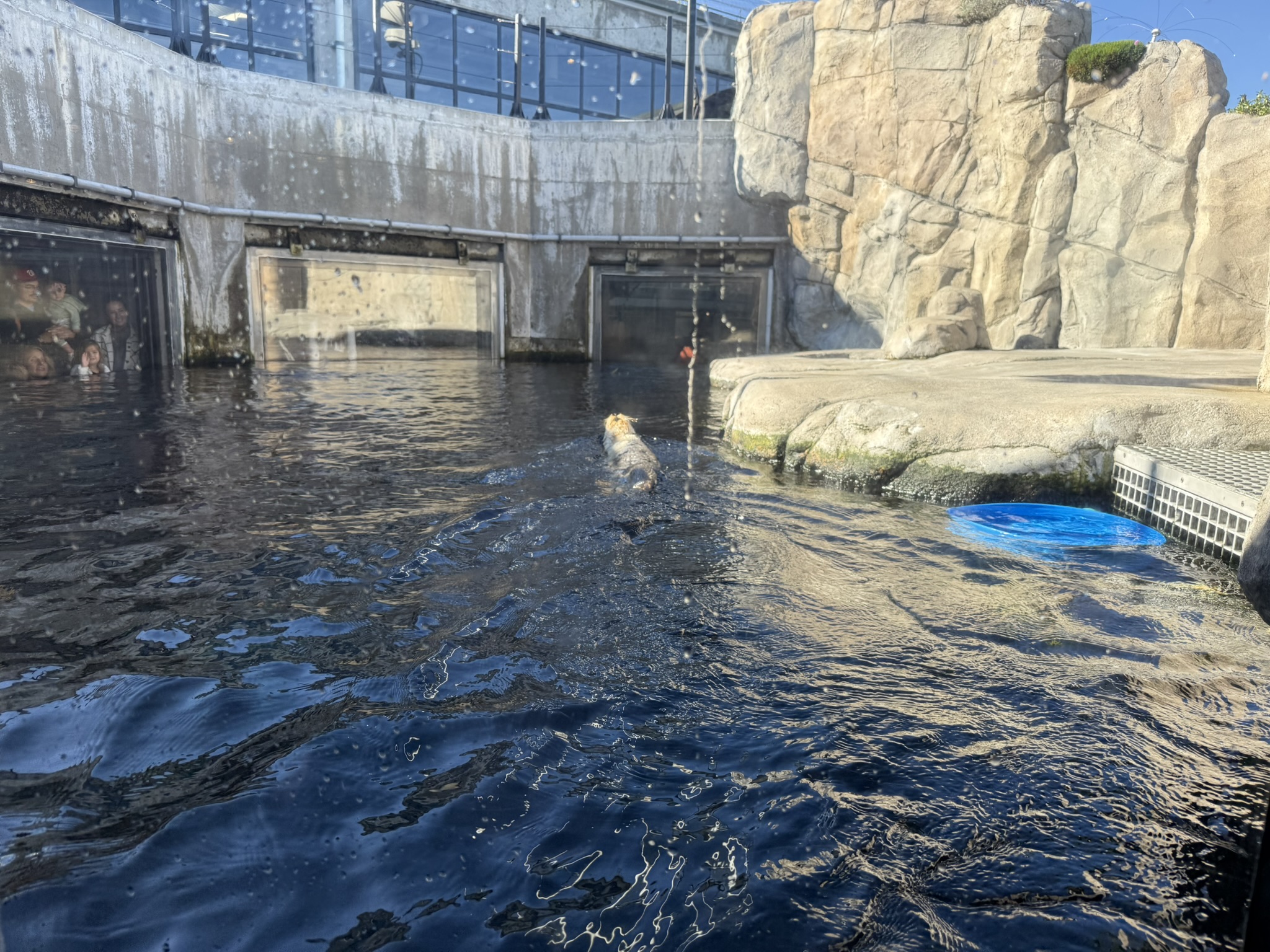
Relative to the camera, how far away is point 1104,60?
11.1 meters

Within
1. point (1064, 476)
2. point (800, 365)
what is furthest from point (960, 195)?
point (1064, 476)

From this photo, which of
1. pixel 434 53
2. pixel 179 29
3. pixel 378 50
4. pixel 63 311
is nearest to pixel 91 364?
pixel 63 311

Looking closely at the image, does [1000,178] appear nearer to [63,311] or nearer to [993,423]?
[993,423]

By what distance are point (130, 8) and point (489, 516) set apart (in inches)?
538

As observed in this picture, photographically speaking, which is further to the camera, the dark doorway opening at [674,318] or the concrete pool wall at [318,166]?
the dark doorway opening at [674,318]

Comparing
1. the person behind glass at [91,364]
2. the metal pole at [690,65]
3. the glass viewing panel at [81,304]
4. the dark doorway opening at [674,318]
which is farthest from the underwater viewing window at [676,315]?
the person behind glass at [91,364]

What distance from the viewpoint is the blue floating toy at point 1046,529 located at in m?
3.83

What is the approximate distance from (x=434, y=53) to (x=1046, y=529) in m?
17.3

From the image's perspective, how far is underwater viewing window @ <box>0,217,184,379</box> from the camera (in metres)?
11.9

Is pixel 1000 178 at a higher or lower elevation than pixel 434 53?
lower

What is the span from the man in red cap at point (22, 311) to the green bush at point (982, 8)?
1415 centimetres

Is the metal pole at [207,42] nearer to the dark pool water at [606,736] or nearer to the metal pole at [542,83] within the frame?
the metal pole at [542,83]

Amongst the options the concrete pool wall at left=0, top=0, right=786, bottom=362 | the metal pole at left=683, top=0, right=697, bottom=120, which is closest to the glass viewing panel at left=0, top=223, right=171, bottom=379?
the concrete pool wall at left=0, top=0, right=786, bottom=362

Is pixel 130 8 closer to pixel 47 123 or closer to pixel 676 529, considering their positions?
pixel 47 123
